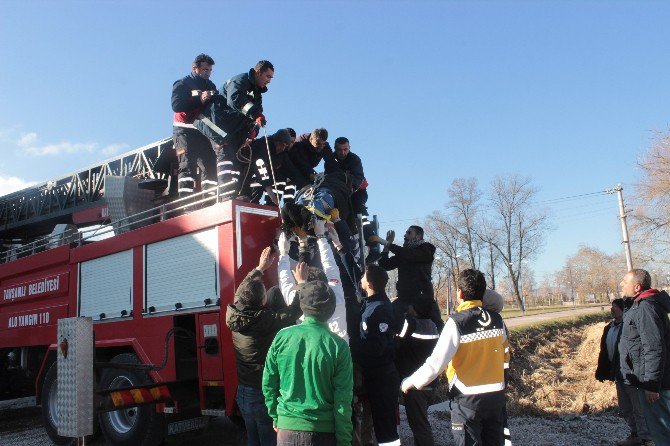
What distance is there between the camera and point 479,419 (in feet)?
11.7

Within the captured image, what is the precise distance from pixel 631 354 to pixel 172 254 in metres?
4.57

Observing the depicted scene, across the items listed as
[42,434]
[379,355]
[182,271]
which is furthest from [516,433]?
[42,434]

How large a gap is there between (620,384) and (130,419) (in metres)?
5.57

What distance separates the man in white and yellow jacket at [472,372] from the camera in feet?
11.6

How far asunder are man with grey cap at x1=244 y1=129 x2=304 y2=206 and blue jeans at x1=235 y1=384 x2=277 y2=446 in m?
2.62

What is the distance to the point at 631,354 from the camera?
16.8 ft

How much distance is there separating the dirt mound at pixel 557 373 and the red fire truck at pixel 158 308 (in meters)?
3.67

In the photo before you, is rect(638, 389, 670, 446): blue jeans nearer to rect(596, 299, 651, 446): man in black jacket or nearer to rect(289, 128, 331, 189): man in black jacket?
rect(596, 299, 651, 446): man in black jacket

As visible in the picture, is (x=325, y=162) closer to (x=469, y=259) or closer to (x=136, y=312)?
(x=136, y=312)

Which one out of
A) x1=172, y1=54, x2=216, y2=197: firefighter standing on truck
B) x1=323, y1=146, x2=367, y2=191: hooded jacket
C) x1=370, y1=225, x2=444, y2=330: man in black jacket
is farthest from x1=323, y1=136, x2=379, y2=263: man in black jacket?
x1=172, y1=54, x2=216, y2=197: firefighter standing on truck

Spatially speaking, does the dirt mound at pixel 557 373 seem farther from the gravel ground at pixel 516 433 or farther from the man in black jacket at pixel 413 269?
the man in black jacket at pixel 413 269

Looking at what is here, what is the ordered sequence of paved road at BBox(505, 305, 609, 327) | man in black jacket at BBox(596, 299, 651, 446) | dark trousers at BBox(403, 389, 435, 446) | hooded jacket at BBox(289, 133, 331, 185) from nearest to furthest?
dark trousers at BBox(403, 389, 435, 446) < man in black jacket at BBox(596, 299, 651, 446) < hooded jacket at BBox(289, 133, 331, 185) < paved road at BBox(505, 305, 609, 327)

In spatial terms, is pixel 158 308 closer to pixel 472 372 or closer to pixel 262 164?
pixel 262 164

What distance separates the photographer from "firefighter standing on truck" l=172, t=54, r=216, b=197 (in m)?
5.92
